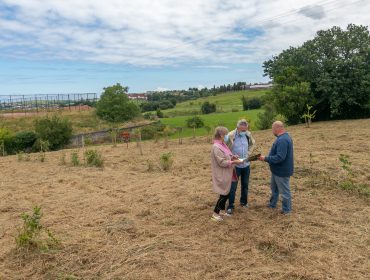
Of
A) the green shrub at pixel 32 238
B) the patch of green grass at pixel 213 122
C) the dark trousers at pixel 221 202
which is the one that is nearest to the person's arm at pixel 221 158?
the dark trousers at pixel 221 202

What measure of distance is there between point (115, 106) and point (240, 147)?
33925 mm

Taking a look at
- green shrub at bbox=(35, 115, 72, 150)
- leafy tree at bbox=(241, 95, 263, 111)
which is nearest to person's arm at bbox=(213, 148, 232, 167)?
green shrub at bbox=(35, 115, 72, 150)

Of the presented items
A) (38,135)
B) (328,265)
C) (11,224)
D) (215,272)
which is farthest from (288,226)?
(38,135)

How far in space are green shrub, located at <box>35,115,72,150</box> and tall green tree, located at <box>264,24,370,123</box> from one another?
1563 centimetres

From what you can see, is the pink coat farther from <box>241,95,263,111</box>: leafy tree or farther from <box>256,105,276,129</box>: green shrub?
<box>241,95,263,111</box>: leafy tree

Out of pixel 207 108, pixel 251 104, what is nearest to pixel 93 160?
pixel 251 104

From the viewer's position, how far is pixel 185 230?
5164 millimetres

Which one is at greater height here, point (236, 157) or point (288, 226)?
point (236, 157)

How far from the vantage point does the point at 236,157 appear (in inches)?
215

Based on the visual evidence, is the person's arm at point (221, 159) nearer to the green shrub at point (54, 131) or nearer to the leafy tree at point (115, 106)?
the green shrub at point (54, 131)

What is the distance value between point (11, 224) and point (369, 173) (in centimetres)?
704

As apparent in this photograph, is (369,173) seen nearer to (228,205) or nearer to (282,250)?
(228,205)

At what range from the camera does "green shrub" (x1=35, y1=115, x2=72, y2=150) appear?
2700cm

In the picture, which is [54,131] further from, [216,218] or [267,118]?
[216,218]
